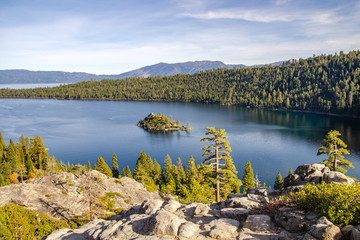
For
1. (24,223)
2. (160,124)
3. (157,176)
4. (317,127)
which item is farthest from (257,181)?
(160,124)

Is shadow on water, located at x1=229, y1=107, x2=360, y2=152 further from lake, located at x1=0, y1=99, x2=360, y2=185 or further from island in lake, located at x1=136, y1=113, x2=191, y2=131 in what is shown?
island in lake, located at x1=136, y1=113, x2=191, y2=131

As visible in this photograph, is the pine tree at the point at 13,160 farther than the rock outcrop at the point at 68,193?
Yes

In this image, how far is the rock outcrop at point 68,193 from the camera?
3516 centimetres

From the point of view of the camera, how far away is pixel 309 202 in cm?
1540

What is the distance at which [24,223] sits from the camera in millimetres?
29469

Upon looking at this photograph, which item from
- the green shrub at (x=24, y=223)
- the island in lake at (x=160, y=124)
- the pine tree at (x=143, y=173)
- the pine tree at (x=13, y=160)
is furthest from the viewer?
the island in lake at (x=160, y=124)

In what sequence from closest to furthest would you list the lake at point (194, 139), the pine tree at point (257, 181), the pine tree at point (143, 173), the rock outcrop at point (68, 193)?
the rock outcrop at point (68, 193), the pine tree at point (143, 173), the pine tree at point (257, 181), the lake at point (194, 139)

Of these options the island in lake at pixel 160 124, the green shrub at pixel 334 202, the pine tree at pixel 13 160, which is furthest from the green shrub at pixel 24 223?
→ the island in lake at pixel 160 124

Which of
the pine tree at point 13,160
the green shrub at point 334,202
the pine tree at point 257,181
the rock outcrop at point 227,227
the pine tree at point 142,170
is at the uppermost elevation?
the green shrub at point 334,202

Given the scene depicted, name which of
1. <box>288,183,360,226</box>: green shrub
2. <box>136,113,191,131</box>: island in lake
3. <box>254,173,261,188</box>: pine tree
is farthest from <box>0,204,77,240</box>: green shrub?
<box>136,113,191,131</box>: island in lake

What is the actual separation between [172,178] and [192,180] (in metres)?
6.71

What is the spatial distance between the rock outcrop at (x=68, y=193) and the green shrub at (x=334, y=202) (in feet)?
88.5

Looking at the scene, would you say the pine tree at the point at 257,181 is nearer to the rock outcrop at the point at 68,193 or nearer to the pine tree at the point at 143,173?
the pine tree at the point at 143,173

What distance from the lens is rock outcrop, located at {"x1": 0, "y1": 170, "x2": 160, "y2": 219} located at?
35156 millimetres
